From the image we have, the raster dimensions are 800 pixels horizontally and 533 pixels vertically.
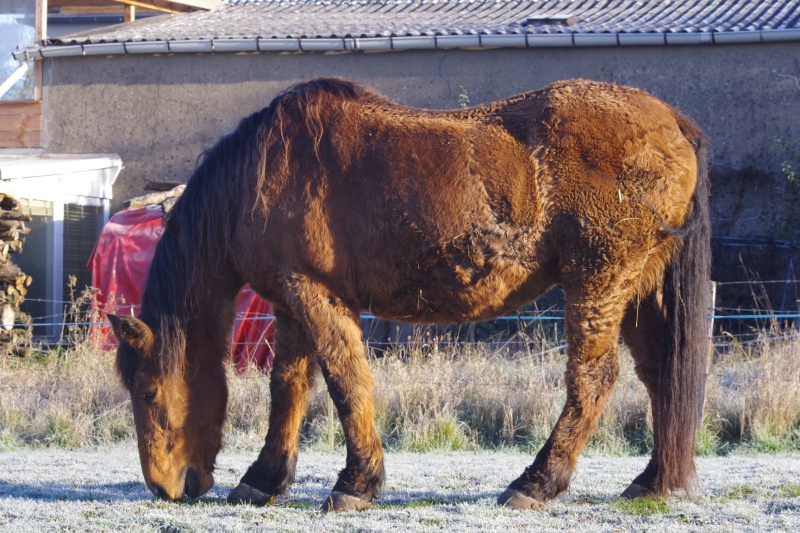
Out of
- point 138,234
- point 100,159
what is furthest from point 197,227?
point 100,159

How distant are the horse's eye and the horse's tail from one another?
8.90ft

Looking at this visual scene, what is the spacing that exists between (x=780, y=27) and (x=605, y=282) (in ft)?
31.3

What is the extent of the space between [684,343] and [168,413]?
2808 mm

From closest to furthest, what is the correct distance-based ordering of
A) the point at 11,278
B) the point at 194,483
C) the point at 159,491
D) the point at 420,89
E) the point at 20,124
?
1. the point at 159,491
2. the point at 194,483
3. the point at 11,278
4. the point at 420,89
5. the point at 20,124

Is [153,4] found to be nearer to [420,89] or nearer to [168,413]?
[420,89]

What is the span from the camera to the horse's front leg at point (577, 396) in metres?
4.67

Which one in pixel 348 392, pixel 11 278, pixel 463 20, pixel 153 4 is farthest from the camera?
pixel 153 4

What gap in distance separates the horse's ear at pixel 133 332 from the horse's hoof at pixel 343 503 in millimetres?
1326

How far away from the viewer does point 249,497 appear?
16.4 feet

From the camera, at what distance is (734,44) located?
12930mm

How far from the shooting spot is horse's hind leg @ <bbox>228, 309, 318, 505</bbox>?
504 cm

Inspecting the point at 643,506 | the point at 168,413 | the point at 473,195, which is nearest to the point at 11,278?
the point at 168,413

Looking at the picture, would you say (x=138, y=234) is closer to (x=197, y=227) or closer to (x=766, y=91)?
(x=197, y=227)

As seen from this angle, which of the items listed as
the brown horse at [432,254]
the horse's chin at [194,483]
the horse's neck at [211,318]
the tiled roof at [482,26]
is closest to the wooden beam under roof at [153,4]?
the tiled roof at [482,26]
